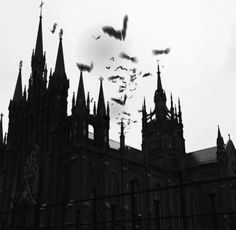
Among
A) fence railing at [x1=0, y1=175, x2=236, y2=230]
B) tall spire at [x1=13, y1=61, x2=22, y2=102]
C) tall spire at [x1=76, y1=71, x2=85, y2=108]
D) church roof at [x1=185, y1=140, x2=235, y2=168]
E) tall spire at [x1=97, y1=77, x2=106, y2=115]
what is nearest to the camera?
fence railing at [x1=0, y1=175, x2=236, y2=230]

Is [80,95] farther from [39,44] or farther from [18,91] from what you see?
[39,44]

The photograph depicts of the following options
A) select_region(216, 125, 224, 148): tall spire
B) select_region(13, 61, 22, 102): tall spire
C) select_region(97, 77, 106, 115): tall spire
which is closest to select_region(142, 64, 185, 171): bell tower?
select_region(216, 125, 224, 148): tall spire

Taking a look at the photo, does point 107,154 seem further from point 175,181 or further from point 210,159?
point 210,159

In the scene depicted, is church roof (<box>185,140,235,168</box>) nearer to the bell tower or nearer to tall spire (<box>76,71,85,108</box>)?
the bell tower

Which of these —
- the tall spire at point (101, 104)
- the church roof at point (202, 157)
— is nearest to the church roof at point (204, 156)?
the church roof at point (202, 157)

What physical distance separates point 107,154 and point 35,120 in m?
10.4

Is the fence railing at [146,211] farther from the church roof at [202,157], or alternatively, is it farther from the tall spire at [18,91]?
the tall spire at [18,91]

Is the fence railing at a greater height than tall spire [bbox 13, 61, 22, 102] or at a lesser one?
lesser

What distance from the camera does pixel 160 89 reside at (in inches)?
2847

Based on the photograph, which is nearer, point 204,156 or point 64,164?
point 64,164

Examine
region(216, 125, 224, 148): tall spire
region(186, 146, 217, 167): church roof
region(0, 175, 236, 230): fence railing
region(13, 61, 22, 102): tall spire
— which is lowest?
region(0, 175, 236, 230): fence railing

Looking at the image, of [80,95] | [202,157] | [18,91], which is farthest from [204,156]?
[18,91]

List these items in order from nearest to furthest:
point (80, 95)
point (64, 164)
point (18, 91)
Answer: point (64, 164), point (80, 95), point (18, 91)

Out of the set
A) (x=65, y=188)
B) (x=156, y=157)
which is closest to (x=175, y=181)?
(x=156, y=157)
